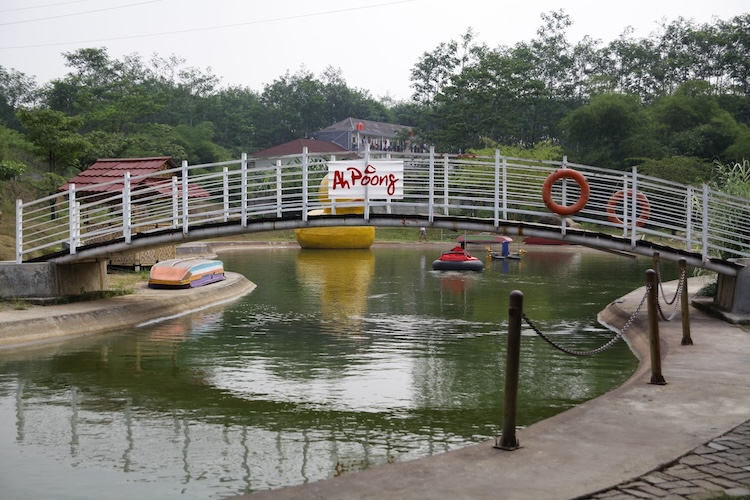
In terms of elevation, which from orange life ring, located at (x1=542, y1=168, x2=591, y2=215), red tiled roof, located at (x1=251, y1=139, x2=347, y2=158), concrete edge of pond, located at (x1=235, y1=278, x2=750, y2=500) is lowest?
concrete edge of pond, located at (x1=235, y1=278, x2=750, y2=500)

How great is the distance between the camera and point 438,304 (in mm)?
25234

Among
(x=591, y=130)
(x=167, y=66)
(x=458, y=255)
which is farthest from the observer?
(x=167, y=66)

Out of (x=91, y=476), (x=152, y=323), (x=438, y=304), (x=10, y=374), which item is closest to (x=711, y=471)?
(x=91, y=476)

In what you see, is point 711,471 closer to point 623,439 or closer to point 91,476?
point 623,439

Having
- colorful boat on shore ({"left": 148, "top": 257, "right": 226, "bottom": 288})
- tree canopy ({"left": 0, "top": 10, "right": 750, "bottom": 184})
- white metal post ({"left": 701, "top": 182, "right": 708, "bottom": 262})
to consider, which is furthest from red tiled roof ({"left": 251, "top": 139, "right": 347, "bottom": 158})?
white metal post ({"left": 701, "top": 182, "right": 708, "bottom": 262})

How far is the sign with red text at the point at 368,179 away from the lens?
19734mm

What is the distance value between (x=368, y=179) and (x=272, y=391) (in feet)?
24.5

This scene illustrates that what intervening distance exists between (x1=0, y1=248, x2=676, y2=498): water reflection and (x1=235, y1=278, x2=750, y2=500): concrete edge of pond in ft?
4.20

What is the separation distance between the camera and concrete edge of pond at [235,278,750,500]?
749cm

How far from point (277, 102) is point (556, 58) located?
141ft

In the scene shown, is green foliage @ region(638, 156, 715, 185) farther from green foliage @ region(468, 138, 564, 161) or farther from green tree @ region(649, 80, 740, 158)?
green foliage @ region(468, 138, 564, 161)

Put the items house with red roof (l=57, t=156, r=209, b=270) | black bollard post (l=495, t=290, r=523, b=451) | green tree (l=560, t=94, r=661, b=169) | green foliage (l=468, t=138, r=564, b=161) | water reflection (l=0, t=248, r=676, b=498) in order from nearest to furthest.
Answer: black bollard post (l=495, t=290, r=523, b=451) < water reflection (l=0, t=248, r=676, b=498) < house with red roof (l=57, t=156, r=209, b=270) < green foliage (l=468, t=138, r=564, b=161) < green tree (l=560, t=94, r=661, b=169)

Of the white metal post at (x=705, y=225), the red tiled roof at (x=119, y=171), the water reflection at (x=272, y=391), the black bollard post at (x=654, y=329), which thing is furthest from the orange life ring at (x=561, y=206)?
the red tiled roof at (x=119, y=171)

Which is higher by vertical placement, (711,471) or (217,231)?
(217,231)
